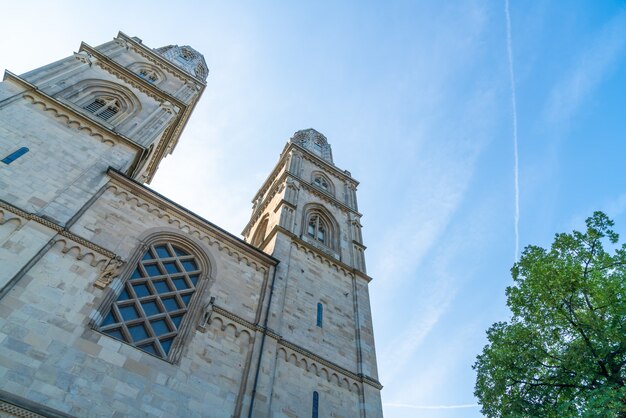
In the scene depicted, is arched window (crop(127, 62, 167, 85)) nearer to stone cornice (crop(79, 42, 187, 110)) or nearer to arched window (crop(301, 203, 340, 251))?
stone cornice (crop(79, 42, 187, 110))

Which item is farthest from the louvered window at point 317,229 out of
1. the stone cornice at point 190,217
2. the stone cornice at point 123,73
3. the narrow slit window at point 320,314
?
the stone cornice at point 123,73

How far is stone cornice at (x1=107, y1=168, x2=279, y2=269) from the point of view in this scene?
1486 centimetres

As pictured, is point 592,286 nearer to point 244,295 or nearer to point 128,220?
point 244,295

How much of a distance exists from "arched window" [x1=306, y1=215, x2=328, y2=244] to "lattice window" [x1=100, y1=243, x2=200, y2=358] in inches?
339

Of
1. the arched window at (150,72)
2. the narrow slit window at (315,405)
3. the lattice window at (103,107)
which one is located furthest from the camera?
the arched window at (150,72)

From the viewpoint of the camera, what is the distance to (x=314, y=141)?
112 ft

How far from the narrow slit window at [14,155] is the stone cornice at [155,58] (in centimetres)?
1419

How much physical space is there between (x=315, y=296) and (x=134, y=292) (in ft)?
23.7

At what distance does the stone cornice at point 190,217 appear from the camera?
1486 cm

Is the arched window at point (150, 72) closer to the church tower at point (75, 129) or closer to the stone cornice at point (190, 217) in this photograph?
the church tower at point (75, 129)

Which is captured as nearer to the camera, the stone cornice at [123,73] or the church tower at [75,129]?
the church tower at [75,129]

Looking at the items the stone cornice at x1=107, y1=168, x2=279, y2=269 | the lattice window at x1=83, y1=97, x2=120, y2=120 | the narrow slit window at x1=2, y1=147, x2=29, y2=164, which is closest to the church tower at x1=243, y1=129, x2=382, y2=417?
the stone cornice at x1=107, y1=168, x2=279, y2=269

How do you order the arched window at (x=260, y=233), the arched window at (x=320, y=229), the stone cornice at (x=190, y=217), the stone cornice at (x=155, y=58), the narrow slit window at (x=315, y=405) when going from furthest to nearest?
the stone cornice at (x=155, y=58) < the arched window at (x=260, y=233) < the arched window at (x=320, y=229) < the stone cornice at (x=190, y=217) < the narrow slit window at (x=315, y=405)

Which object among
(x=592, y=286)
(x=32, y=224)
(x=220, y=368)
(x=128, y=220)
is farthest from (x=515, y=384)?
(x=32, y=224)
